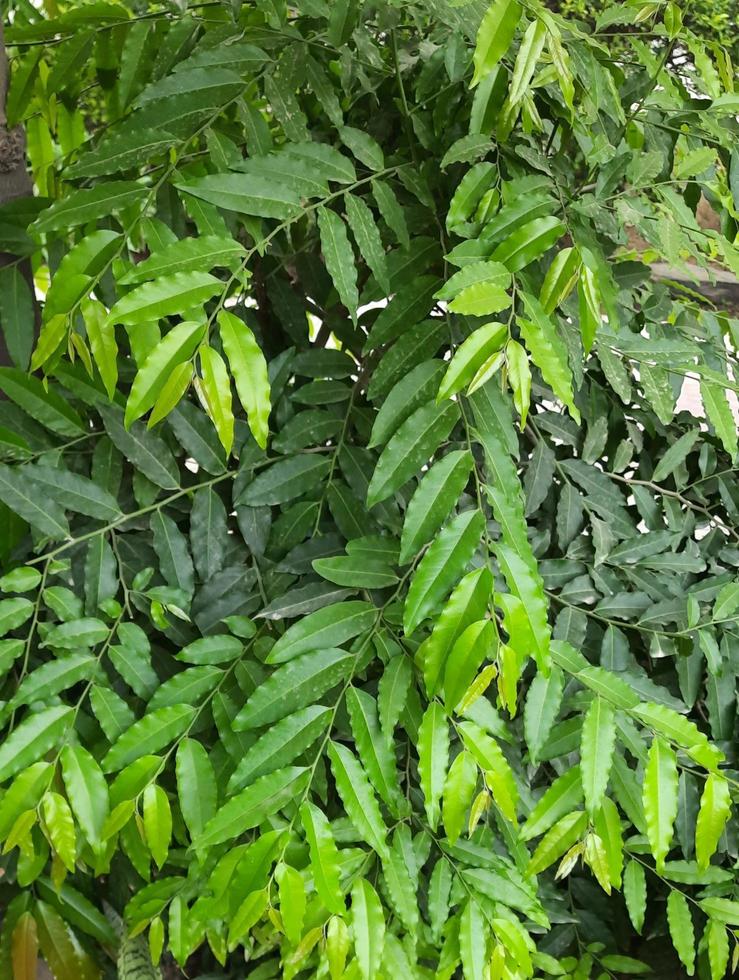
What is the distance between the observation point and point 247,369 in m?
0.46

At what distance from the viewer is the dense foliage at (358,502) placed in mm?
498

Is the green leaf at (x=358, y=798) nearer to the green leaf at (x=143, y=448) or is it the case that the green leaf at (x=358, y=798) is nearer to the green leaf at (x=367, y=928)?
the green leaf at (x=367, y=928)

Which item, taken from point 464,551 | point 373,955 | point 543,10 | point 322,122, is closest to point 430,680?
point 464,551

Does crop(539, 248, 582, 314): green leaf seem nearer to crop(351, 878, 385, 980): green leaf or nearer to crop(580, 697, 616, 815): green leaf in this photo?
crop(580, 697, 616, 815): green leaf

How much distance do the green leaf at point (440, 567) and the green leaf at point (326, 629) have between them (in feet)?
0.41

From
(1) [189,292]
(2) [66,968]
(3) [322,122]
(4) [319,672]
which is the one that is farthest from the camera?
(3) [322,122]

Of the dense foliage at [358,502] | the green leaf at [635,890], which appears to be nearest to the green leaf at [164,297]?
the dense foliage at [358,502]

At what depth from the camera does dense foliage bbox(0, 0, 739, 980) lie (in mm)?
498

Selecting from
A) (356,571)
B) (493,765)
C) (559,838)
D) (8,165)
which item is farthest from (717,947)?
(8,165)

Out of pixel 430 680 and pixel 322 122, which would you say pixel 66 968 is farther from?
pixel 322 122

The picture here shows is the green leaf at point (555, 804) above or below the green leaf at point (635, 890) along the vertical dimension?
above

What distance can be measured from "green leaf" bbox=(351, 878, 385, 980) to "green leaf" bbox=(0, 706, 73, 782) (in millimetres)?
245

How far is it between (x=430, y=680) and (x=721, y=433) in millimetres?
340

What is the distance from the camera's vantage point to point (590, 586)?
29.1 inches
